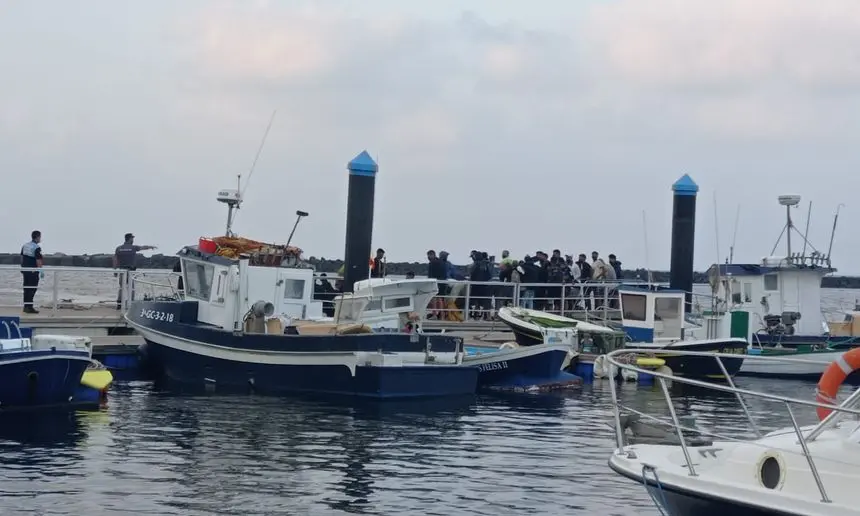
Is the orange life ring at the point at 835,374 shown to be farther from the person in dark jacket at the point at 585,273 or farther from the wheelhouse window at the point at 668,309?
the person in dark jacket at the point at 585,273

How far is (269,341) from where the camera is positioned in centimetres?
2016

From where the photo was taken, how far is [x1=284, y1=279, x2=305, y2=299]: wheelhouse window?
2192 cm

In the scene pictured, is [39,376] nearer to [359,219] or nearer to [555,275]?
[359,219]

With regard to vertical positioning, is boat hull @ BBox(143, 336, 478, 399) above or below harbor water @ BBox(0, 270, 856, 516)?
above

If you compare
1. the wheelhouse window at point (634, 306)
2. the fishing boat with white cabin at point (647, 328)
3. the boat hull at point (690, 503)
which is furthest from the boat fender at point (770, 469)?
the wheelhouse window at point (634, 306)

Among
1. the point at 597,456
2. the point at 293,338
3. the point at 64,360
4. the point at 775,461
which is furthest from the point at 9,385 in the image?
the point at 775,461

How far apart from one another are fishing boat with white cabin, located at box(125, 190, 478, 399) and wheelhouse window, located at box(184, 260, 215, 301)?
0.06ft

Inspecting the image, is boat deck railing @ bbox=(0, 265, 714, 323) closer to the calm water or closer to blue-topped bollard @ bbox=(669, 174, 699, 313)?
blue-topped bollard @ bbox=(669, 174, 699, 313)

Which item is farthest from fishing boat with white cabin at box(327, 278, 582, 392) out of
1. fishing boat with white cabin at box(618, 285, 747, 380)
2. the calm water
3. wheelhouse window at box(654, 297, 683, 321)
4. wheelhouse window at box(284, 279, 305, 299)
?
wheelhouse window at box(654, 297, 683, 321)

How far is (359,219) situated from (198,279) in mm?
3726

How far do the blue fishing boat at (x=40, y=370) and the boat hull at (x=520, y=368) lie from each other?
7.20 m

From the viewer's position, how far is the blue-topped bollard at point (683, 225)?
98.6ft

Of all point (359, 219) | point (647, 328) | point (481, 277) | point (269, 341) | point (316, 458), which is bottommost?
point (316, 458)

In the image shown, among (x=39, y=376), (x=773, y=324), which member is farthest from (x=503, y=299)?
(x=39, y=376)
